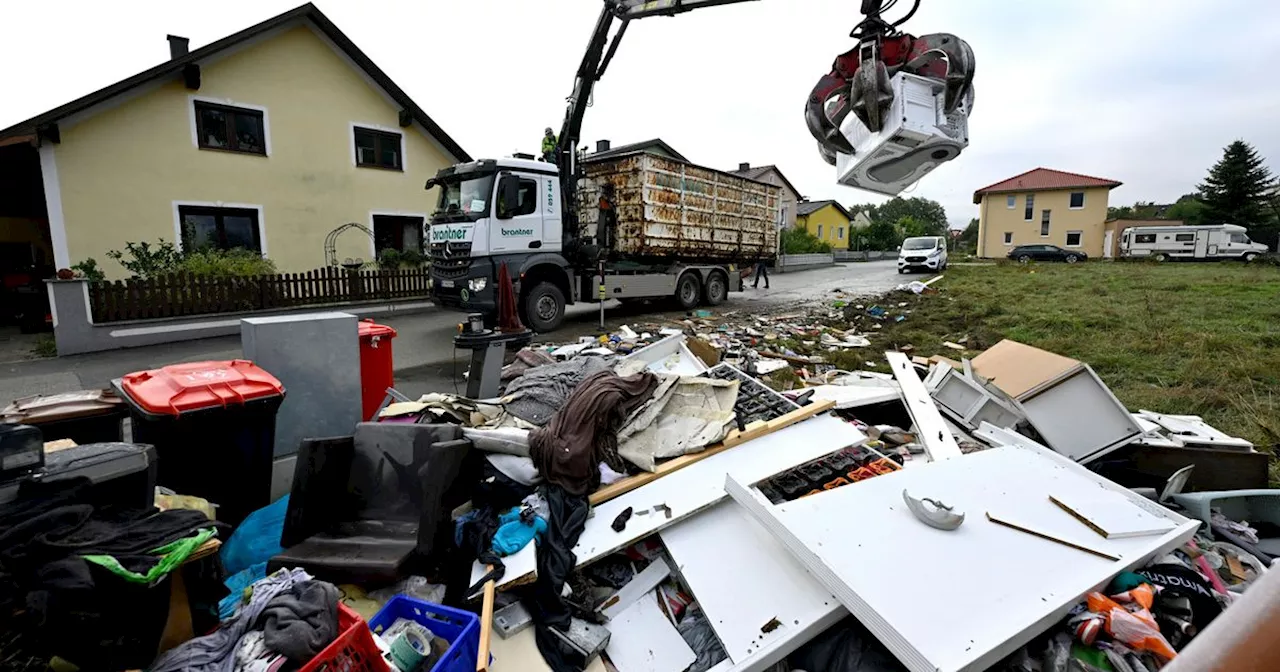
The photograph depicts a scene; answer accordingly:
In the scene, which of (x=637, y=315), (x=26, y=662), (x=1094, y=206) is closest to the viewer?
(x=26, y=662)

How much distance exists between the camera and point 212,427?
8.70ft

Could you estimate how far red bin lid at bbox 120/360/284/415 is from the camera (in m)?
2.54

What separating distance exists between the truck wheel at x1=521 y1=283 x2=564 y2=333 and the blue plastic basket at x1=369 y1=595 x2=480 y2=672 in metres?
7.51

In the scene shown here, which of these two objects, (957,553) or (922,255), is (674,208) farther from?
(922,255)

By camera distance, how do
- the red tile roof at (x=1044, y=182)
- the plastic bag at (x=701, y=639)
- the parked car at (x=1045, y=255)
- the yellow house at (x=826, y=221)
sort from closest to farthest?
1. the plastic bag at (x=701, y=639)
2. the parked car at (x=1045, y=255)
3. the red tile roof at (x=1044, y=182)
4. the yellow house at (x=826, y=221)

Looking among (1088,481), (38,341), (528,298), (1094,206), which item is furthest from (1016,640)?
(1094,206)

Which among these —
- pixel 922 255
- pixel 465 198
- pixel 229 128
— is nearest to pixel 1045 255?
pixel 922 255

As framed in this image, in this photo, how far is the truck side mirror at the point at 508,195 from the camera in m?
8.83

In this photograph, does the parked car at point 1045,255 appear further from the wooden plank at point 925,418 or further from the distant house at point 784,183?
the wooden plank at point 925,418

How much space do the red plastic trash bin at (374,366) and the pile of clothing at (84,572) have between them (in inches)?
89.9

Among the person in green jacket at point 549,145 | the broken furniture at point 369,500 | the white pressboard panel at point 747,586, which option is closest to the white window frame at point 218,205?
the person in green jacket at point 549,145

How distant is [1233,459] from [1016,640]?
2682mm

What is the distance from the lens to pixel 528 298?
9422 millimetres

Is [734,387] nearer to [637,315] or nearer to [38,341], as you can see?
[637,315]
